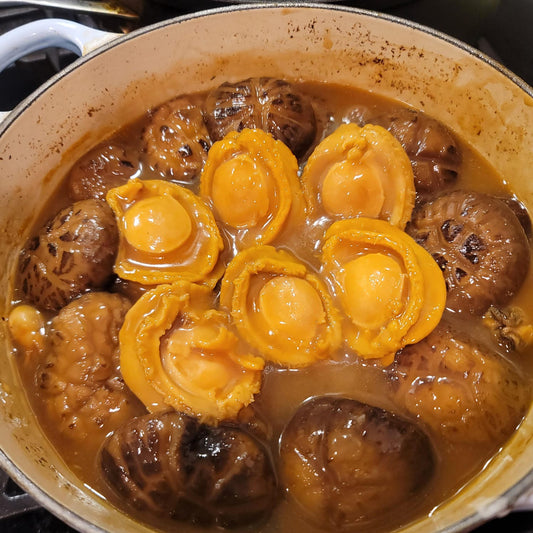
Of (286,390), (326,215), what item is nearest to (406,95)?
(326,215)

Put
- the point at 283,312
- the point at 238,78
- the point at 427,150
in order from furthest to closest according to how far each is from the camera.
Answer: 1. the point at 238,78
2. the point at 427,150
3. the point at 283,312

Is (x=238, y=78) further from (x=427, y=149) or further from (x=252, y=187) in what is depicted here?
(x=427, y=149)

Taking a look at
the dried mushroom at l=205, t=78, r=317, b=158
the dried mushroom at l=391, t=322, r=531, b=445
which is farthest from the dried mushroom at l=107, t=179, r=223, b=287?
the dried mushroom at l=391, t=322, r=531, b=445

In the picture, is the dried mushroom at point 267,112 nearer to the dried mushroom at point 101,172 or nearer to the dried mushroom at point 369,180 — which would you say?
the dried mushroom at point 369,180

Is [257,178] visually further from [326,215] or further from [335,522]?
[335,522]

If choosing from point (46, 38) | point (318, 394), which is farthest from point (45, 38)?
point (318, 394)
